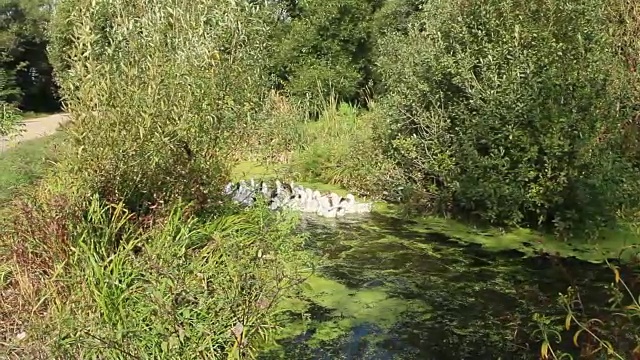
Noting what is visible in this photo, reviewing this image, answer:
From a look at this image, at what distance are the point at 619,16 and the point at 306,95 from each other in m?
6.88

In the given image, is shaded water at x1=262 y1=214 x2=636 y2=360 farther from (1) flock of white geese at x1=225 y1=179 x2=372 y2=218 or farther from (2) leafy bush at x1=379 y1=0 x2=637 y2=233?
(1) flock of white geese at x1=225 y1=179 x2=372 y2=218

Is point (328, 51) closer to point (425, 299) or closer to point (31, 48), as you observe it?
point (425, 299)

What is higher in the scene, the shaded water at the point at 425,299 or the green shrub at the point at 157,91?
the green shrub at the point at 157,91

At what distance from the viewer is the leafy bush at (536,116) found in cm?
732

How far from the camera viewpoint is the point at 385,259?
676 centimetres

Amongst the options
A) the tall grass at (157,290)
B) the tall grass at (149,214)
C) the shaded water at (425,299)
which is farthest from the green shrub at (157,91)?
the shaded water at (425,299)

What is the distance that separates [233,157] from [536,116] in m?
3.23

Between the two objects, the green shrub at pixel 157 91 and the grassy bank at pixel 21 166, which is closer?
the green shrub at pixel 157 91

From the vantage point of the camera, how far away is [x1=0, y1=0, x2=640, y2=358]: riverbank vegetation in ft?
13.2

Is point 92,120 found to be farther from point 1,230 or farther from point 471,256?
point 471,256

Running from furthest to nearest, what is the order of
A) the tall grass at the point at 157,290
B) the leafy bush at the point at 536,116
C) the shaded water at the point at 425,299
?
1. the leafy bush at the point at 536,116
2. the shaded water at the point at 425,299
3. the tall grass at the point at 157,290

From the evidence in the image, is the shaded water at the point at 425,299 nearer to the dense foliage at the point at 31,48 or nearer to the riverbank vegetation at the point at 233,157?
the riverbank vegetation at the point at 233,157

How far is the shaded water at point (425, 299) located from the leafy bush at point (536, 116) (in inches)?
34.2

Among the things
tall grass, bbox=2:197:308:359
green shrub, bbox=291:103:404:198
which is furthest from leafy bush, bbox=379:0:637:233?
tall grass, bbox=2:197:308:359
